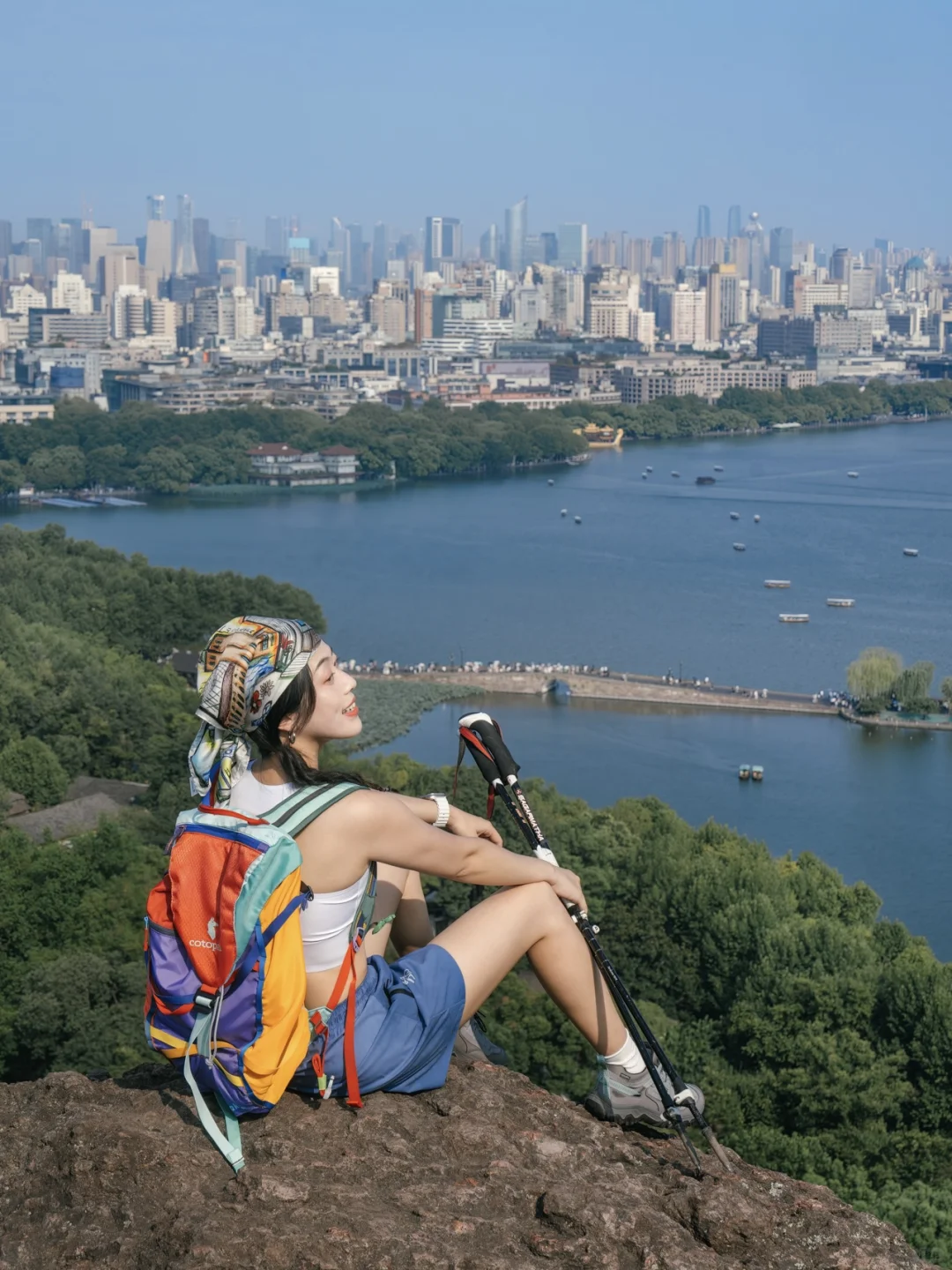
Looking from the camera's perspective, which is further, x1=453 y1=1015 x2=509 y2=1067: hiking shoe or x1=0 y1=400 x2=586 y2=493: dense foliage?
x1=0 y1=400 x2=586 y2=493: dense foliage

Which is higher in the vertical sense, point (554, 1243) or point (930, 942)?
point (554, 1243)

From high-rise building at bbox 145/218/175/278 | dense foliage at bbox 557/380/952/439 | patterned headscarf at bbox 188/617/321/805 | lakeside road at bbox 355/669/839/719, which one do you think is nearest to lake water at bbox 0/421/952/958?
lakeside road at bbox 355/669/839/719

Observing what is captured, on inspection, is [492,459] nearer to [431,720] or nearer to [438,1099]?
[431,720]

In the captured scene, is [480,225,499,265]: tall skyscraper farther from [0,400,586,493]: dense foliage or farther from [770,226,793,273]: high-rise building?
[0,400,586,493]: dense foliage

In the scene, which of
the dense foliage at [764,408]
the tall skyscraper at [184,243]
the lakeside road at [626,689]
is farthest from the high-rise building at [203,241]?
the lakeside road at [626,689]

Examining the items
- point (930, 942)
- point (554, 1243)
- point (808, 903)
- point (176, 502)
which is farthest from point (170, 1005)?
point (176, 502)

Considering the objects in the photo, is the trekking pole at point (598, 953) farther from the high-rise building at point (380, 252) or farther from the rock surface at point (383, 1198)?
the high-rise building at point (380, 252)

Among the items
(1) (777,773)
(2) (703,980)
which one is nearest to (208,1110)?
(2) (703,980)
